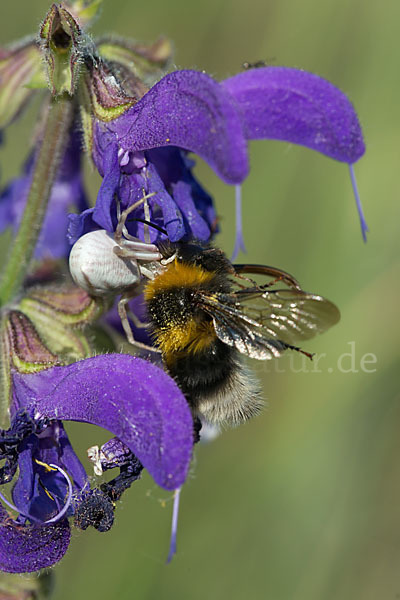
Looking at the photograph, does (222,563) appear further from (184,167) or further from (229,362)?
(184,167)

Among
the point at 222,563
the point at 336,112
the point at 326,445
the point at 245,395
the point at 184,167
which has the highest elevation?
the point at 336,112

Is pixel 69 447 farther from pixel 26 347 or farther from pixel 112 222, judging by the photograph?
pixel 112 222

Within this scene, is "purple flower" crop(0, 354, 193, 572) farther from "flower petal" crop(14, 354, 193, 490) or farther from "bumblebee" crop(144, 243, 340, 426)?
"bumblebee" crop(144, 243, 340, 426)

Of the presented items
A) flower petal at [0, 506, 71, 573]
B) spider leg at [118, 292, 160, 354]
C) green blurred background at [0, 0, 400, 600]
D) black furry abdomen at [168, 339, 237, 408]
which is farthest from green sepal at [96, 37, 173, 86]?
green blurred background at [0, 0, 400, 600]

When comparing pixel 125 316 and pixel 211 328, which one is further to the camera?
pixel 125 316

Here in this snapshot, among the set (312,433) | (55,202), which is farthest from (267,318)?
(312,433)

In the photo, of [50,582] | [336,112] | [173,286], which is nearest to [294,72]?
[336,112]

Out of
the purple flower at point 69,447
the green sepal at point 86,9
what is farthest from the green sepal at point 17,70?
the purple flower at point 69,447

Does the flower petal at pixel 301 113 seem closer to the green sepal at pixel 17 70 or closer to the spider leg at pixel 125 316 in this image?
the spider leg at pixel 125 316

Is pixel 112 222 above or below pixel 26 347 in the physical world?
above
